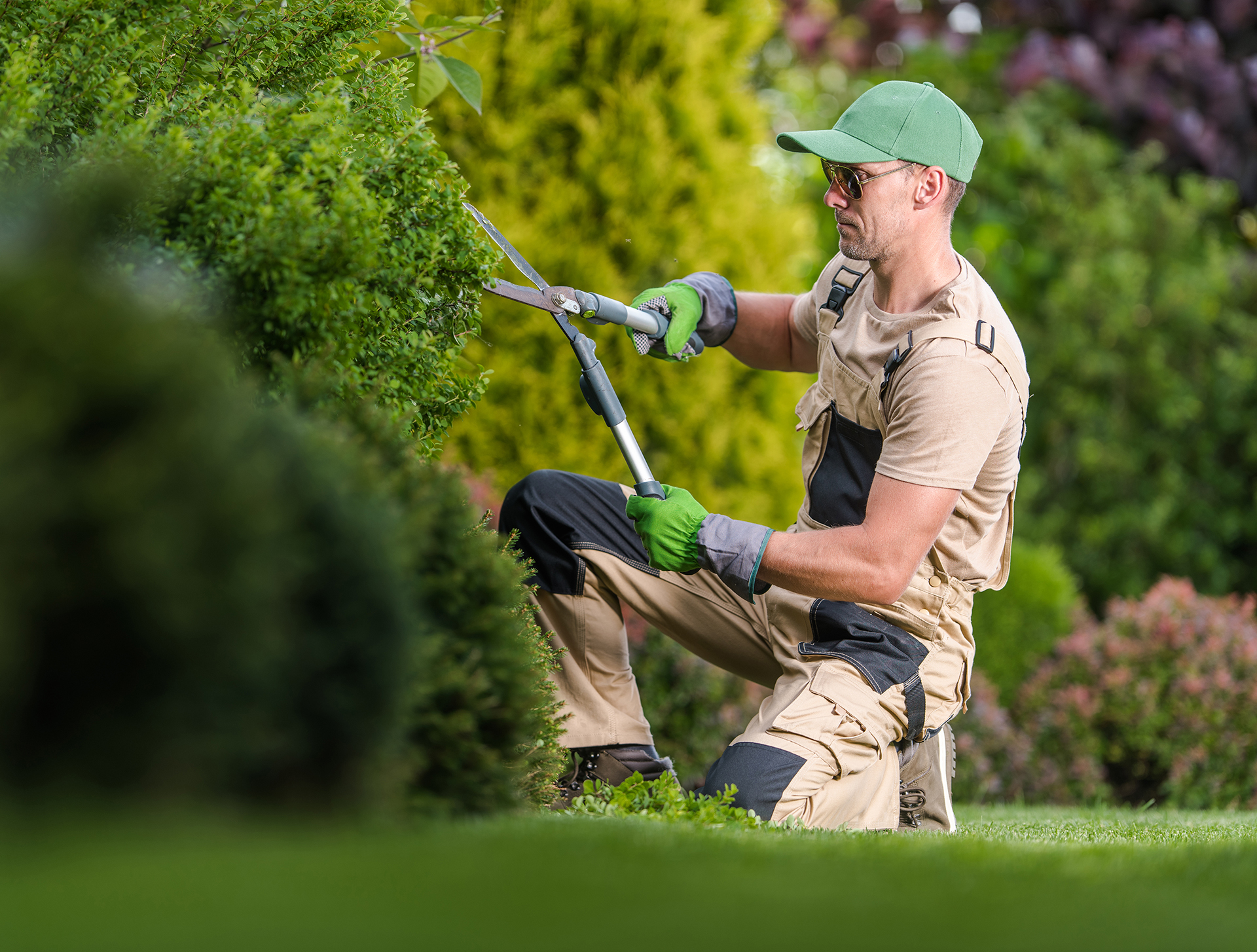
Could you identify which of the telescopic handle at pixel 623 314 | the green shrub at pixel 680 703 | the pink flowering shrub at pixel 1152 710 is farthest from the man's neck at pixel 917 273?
the pink flowering shrub at pixel 1152 710

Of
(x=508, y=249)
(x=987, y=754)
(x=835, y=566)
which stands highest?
(x=508, y=249)

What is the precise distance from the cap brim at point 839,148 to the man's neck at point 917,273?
25cm

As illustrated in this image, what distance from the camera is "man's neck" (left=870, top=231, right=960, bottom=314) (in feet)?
10.2

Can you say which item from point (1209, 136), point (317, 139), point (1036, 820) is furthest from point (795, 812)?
point (1209, 136)

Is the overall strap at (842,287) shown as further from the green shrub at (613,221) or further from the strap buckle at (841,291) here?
the green shrub at (613,221)

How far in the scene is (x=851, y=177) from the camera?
3.10 m

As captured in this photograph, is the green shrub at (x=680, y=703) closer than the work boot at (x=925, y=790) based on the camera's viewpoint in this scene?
No

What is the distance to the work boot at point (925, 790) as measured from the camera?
10.4 feet

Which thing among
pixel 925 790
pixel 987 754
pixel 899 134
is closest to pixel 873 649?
pixel 925 790

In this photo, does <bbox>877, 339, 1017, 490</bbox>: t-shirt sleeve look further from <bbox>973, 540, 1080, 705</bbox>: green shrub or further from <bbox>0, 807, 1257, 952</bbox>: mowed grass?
<bbox>973, 540, 1080, 705</bbox>: green shrub

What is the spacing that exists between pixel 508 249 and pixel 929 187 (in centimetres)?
114

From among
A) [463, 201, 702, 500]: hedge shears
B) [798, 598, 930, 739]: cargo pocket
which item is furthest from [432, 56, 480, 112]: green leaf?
[798, 598, 930, 739]: cargo pocket

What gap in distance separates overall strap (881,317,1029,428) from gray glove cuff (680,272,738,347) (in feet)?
2.44

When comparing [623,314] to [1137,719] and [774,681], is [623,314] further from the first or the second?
[1137,719]
